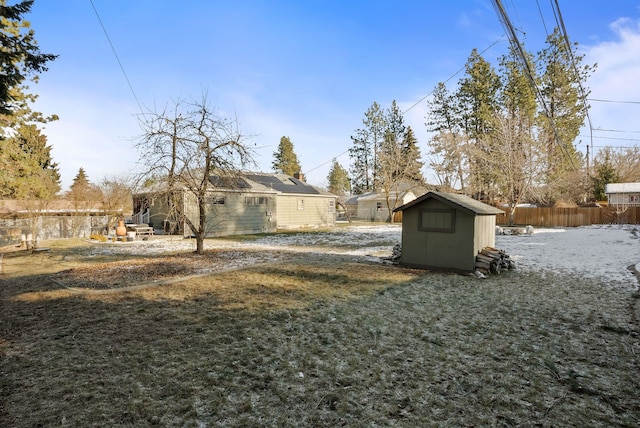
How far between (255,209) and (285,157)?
31.3 meters

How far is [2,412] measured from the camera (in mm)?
2578

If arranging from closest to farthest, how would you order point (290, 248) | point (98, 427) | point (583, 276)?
point (98, 427)
point (583, 276)
point (290, 248)

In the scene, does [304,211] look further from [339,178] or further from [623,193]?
[339,178]

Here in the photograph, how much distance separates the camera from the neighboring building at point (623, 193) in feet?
87.4

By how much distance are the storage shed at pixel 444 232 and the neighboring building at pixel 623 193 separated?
86.7ft

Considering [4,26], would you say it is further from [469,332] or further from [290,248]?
[469,332]

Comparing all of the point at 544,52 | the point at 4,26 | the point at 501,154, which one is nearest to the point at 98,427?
the point at 4,26

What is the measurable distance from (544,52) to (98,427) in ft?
122

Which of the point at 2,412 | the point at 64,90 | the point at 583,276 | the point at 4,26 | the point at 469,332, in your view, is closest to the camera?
the point at 2,412

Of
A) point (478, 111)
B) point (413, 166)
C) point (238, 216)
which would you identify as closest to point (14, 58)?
point (238, 216)

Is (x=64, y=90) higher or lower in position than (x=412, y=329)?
higher

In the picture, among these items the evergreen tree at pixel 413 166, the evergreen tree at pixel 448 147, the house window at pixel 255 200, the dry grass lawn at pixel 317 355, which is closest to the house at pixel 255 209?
the house window at pixel 255 200

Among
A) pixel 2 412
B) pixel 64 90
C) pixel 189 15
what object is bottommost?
pixel 2 412

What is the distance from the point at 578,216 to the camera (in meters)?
24.1
